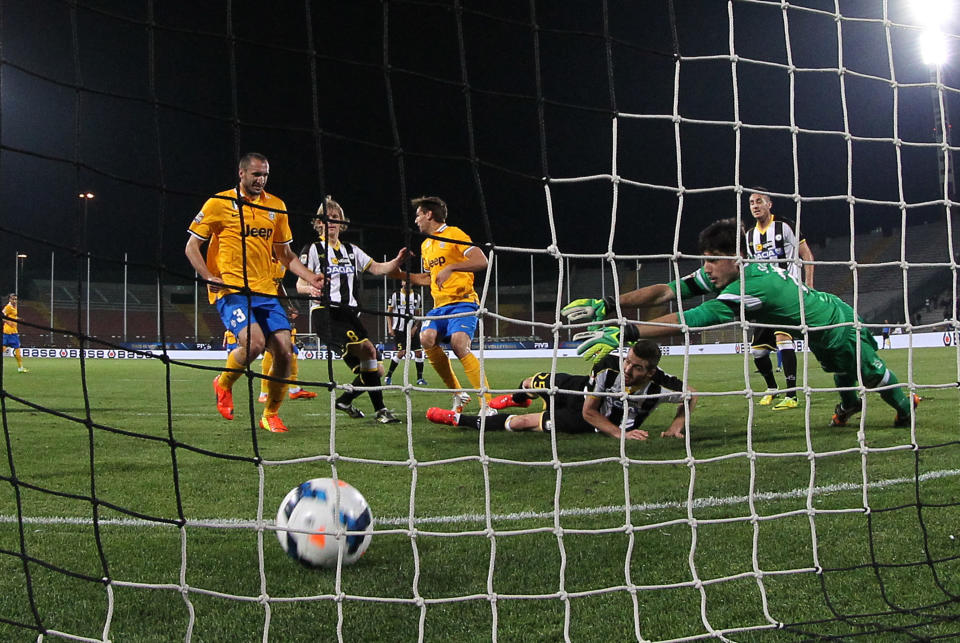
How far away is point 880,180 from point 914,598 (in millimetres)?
38443

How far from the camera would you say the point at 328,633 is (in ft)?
6.24

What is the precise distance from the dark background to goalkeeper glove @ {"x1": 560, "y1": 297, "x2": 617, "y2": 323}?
11.1 m

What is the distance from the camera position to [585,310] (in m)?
4.06

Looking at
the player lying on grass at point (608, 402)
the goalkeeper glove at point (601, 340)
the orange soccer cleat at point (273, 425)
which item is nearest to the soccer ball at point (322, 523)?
the player lying on grass at point (608, 402)

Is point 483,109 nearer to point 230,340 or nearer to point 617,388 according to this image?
point 230,340

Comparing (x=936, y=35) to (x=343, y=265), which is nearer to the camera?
(x=936, y=35)

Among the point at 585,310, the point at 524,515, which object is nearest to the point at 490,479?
the point at 524,515

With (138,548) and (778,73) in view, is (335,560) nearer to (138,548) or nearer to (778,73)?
(138,548)

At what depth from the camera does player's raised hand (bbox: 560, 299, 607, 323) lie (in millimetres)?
3934

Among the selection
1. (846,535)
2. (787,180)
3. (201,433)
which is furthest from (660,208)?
(846,535)

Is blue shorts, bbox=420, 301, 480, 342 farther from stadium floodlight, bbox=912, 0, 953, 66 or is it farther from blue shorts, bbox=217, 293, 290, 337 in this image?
stadium floodlight, bbox=912, 0, 953, 66

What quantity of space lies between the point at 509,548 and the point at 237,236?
3.61 m

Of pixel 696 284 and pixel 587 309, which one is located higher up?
pixel 696 284

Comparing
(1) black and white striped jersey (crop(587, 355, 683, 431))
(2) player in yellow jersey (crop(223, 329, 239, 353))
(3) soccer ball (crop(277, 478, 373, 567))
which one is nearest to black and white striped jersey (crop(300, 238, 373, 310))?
(2) player in yellow jersey (crop(223, 329, 239, 353))
